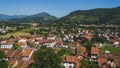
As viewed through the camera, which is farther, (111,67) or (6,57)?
(6,57)

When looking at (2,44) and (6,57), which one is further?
(2,44)

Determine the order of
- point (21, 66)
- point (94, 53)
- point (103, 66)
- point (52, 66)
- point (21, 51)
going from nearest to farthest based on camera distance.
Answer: point (52, 66) < point (103, 66) < point (21, 66) < point (94, 53) < point (21, 51)

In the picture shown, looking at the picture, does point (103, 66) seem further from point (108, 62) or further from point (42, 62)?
point (42, 62)

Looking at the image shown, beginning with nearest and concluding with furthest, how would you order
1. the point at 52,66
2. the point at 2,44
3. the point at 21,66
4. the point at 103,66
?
the point at 52,66 < the point at 103,66 < the point at 21,66 < the point at 2,44

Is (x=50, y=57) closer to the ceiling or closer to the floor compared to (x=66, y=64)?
closer to the ceiling

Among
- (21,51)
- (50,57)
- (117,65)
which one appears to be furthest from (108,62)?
(21,51)

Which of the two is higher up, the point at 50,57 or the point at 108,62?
the point at 50,57

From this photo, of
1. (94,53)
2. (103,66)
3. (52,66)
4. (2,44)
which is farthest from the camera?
(2,44)

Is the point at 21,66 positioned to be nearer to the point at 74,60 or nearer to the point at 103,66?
the point at 74,60

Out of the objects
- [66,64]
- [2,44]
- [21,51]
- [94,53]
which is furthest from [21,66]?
[2,44]
